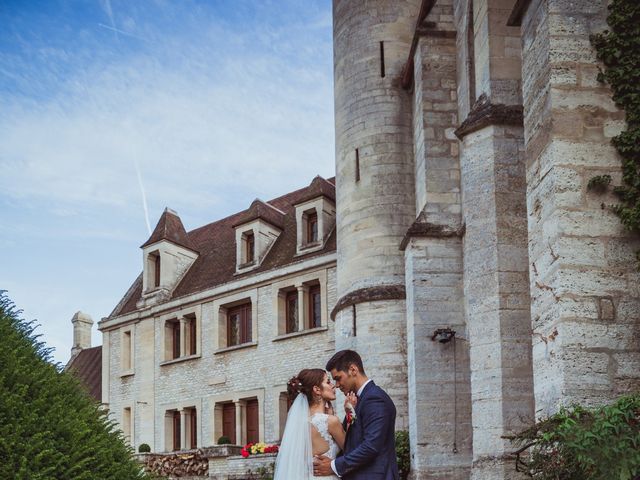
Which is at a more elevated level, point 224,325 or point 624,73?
point 624,73

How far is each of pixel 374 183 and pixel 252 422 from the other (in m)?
12.1

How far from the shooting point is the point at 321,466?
7.12m

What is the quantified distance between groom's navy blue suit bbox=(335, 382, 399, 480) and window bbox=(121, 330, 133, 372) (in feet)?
82.4

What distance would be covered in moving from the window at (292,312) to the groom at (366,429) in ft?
65.0

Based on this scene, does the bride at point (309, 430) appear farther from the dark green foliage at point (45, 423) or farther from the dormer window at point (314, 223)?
the dormer window at point (314, 223)

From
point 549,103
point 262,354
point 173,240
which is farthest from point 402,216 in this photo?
point 173,240

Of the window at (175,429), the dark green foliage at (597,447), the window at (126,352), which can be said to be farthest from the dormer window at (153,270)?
the dark green foliage at (597,447)

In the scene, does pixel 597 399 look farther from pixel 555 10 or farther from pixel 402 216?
pixel 402 216

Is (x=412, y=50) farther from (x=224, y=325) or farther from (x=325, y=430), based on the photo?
(x=224, y=325)

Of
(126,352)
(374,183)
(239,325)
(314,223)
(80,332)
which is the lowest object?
(126,352)

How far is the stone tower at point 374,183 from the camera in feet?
53.8

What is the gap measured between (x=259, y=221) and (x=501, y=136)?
57.1 feet

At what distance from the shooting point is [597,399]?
7.69 meters

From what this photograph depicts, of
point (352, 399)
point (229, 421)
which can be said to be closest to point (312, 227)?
point (229, 421)
